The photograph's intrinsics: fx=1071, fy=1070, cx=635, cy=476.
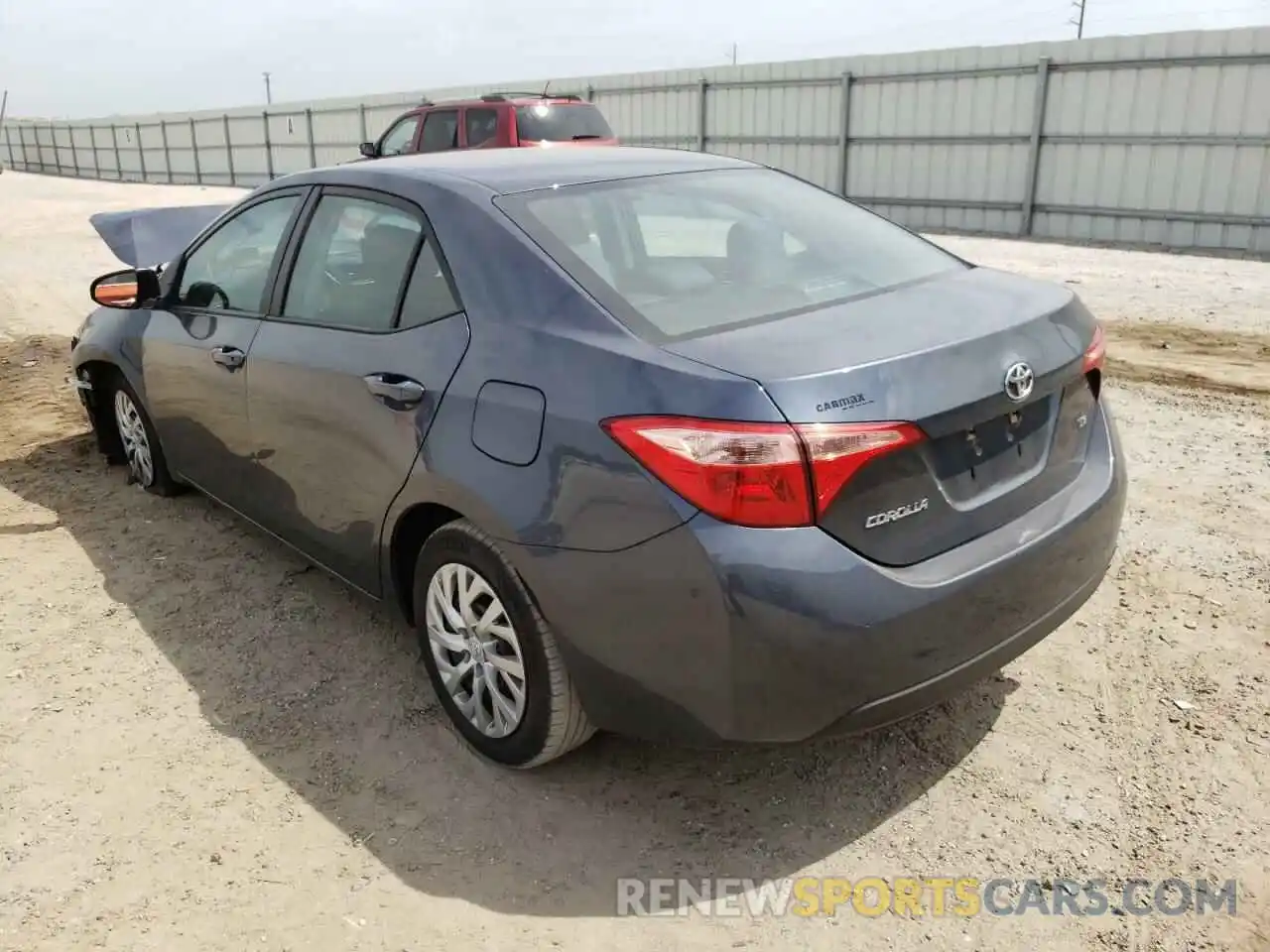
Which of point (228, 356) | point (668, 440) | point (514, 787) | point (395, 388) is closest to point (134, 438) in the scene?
point (228, 356)

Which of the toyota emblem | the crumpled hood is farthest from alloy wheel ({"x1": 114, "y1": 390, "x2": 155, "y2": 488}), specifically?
the toyota emblem

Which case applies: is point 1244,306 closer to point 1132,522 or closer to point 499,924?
point 1132,522

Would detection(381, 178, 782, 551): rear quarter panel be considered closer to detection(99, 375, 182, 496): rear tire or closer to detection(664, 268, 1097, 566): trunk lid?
detection(664, 268, 1097, 566): trunk lid

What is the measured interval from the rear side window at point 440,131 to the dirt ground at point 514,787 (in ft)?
32.2

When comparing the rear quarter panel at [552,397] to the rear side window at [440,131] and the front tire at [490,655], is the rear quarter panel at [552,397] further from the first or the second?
the rear side window at [440,131]

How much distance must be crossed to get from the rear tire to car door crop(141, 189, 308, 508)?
270 mm

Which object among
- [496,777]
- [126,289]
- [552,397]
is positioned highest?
[552,397]

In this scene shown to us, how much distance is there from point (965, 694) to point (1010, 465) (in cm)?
97

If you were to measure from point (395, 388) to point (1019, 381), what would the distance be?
5.34 ft

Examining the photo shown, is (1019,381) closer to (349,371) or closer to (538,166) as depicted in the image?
(538,166)

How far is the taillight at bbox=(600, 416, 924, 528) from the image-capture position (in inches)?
87.3

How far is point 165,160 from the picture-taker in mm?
41656

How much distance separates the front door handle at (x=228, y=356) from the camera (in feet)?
12.5

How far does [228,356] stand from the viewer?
386cm
